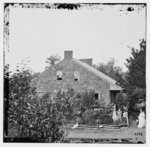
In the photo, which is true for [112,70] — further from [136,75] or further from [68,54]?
[68,54]

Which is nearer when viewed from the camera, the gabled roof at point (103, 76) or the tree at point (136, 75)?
the tree at point (136, 75)

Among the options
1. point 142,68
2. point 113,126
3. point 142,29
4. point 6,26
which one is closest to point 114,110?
point 113,126

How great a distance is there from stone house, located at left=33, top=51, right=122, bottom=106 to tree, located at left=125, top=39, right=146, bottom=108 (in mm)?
169

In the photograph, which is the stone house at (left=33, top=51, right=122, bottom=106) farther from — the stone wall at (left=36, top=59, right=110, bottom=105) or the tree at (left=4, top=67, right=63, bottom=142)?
the tree at (left=4, top=67, right=63, bottom=142)

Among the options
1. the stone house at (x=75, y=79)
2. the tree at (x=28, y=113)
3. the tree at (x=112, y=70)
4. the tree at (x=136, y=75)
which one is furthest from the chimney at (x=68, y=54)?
the tree at (x=136, y=75)

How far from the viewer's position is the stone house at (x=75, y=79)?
7223 mm

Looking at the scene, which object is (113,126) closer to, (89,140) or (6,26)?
(89,140)

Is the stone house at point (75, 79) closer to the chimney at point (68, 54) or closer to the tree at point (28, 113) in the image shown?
the chimney at point (68, 54)

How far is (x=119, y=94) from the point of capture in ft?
23.6

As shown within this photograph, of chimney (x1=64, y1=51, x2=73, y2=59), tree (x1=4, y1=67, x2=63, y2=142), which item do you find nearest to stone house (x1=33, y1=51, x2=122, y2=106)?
chimney (x1=64, y1=51, x2=73, y2=59)

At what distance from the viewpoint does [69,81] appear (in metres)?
7.26

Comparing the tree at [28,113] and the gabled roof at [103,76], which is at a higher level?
the gabled roof at [103,76]

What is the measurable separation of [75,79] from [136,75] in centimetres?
82

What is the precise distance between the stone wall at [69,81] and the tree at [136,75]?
313mm
